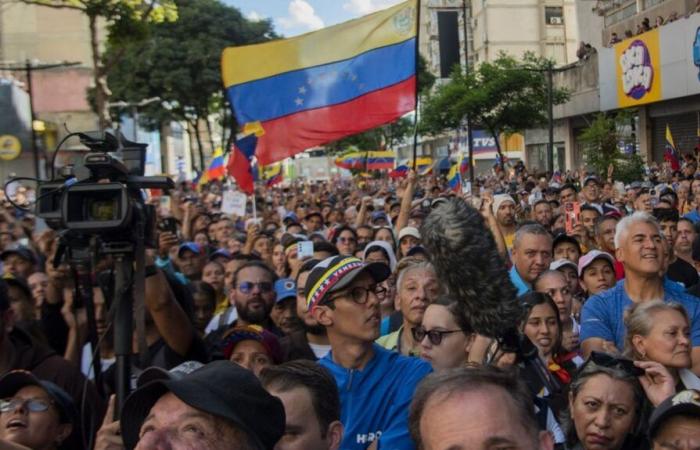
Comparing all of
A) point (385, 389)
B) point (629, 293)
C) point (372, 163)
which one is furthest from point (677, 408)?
point (372, 163)

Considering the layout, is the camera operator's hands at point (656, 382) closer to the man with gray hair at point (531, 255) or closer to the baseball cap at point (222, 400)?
the baseball cap at point (222, 400)

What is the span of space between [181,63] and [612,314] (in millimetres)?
37173

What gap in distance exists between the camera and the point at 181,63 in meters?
40.2

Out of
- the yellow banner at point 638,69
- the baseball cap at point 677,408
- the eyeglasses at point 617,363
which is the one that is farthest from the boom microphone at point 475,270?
the yellow banner at point 638,69

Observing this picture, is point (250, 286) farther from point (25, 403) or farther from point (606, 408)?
point (606, 408)

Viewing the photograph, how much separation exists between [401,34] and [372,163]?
1062 inches

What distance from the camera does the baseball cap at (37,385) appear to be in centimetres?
364

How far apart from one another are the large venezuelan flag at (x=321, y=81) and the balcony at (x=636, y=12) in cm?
1682

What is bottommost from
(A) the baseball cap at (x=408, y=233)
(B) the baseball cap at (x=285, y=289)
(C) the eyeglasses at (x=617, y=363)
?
(C) the eyeglasses at (x=617, y=363)

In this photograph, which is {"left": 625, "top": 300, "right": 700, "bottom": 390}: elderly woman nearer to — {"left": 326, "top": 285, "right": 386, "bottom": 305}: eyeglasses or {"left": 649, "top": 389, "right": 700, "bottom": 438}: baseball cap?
{"left": 649, "top": 389, "right": 700, "bottom": 438}: baseball cap

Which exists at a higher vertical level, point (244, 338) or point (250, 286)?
point (250, 286)

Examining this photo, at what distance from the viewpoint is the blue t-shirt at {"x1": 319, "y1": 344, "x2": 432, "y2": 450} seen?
11.2ft

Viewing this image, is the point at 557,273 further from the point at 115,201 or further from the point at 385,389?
the point at 115,201

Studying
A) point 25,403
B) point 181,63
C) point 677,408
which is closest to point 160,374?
point 25,403
